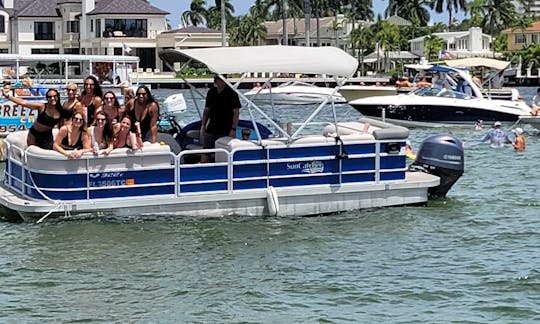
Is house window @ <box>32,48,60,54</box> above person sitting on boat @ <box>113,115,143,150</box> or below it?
above

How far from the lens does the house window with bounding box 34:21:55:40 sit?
84875 millimetres

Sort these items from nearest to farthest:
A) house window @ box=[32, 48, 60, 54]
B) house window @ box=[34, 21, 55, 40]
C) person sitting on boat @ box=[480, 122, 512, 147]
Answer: person sitting on boat @ box=[480, 122, 512, 147], house window @ box=[32, 48, 60, 54], house window @ box=[34, 21, 55, 40]

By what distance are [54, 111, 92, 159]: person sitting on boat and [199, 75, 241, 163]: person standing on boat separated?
2.08 meters

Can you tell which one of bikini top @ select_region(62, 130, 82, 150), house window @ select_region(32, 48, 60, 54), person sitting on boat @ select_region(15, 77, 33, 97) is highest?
house window @ select_region(32, 48, 60, 54)

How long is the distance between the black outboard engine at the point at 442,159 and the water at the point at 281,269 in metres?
0.49

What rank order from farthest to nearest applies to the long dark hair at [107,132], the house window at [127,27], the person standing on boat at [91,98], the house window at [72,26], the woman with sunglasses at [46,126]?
1. the house window at [72,26]
2. the house window at [127,27]
3. the person standing on boat at [91,98]
4. the woman with sunglasses at [46,126]
5. the long dark hair at [107,132]

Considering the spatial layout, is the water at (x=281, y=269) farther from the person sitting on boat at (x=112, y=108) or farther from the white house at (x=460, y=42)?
the white house at (x=460, y=42)

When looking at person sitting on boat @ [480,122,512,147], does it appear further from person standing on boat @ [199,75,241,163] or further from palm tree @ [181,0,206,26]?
palm tree @ [181,0,206,26]

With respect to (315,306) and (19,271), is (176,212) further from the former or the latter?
(315,306)

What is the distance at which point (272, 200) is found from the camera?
552 inches

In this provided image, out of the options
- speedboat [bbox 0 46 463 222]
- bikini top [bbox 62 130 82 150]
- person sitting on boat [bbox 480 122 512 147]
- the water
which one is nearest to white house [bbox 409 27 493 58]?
person sitting on boat [bbox 480 122 512 147]

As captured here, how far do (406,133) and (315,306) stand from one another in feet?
15.7

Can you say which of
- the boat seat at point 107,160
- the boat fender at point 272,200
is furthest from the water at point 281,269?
the boat seat at point 107,160

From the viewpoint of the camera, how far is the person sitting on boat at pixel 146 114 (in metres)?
14.0
